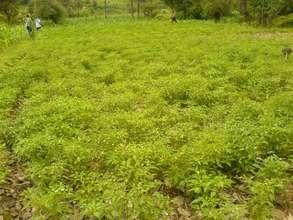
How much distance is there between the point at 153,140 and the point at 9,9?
4599 cm

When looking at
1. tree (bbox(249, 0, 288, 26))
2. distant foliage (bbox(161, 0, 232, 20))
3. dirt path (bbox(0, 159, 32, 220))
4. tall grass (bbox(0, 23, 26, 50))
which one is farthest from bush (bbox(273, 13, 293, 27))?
dirt path (bbox(0, 159, 32, 220))

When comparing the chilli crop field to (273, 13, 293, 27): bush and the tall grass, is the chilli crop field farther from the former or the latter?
(273, 13, 293, 27): bush

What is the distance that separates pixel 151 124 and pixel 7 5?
44.3m

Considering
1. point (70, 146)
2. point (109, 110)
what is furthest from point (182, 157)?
point (109, 110)

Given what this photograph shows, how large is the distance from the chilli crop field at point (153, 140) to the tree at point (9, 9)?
35.3 m

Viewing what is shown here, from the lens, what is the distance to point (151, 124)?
1034 centimetres

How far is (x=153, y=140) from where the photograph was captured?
945 centimetres

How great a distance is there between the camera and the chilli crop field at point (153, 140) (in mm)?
7160

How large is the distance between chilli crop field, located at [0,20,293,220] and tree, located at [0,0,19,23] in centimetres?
3529

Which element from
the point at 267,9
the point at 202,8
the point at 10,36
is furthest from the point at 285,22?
the point at 10,36

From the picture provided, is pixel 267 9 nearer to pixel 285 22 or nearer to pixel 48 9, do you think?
pixel 285 22

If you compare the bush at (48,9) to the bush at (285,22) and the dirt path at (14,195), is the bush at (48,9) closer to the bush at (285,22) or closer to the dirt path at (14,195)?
the bush at (285,22)

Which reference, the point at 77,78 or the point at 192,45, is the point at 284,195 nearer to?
the point at 77,78

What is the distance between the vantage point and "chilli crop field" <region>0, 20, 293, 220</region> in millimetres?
7160
